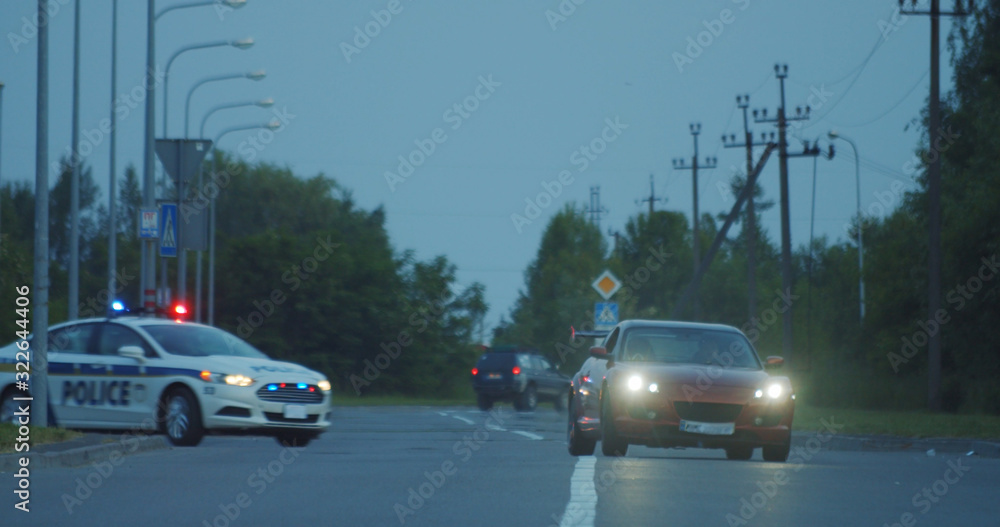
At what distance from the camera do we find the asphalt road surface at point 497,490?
29.8ft

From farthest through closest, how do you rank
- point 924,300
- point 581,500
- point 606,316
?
point 924,300 → point 606,316 → point 581,500

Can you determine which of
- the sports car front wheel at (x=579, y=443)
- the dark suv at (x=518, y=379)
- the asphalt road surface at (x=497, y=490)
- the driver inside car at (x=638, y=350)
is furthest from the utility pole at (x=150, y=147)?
the dark suv at (x=518, y=379)

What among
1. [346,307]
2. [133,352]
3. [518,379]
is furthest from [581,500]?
[346,307]

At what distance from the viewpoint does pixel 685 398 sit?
14.4m

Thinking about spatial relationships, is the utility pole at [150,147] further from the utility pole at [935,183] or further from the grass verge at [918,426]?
the utility pole at [935,183]

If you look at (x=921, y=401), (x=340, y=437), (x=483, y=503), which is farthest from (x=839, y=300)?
(x=483, y=503)

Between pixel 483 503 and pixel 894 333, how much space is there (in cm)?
3597

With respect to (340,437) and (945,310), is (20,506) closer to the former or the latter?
(340,437)

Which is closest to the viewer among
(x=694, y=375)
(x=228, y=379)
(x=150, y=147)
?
(x=694, y=375)

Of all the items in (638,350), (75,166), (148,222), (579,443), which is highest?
(75,166)

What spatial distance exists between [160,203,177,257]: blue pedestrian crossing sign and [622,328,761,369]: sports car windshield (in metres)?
11.0

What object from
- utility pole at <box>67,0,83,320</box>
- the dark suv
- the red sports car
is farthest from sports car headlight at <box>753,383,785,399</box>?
the dark suv

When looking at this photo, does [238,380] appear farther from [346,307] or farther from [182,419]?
[346,307]

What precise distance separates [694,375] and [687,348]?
1125mm
